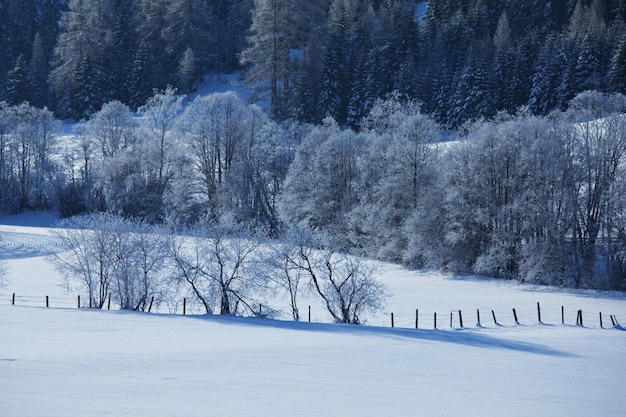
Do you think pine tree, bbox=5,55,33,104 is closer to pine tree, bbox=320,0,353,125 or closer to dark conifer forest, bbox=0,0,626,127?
dark conifer forest, bbox=0,0,626,127

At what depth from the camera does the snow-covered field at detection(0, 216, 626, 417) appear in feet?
31.3

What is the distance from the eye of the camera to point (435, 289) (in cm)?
3494

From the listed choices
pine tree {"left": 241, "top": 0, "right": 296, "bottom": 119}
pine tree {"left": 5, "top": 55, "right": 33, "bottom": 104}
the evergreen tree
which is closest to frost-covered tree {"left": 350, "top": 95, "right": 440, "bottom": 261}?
the evergreen tree

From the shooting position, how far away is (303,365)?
1374 centimetres

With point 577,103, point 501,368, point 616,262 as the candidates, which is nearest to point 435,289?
point 616,262

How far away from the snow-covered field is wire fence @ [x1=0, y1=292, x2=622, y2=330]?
0.64ft

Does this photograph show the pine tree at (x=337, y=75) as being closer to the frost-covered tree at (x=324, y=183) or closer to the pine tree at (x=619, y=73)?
the frost-covered tree at (x=324, y=183)

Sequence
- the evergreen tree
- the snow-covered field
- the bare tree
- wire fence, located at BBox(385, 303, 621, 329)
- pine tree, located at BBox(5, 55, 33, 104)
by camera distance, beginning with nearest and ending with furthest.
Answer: the snow-covered field → wire fence, located at BBox(385, 303, 621, 329) → the bare tree → the evergreen tree → pine tree, located at BBox(5, 55, 33, 104)

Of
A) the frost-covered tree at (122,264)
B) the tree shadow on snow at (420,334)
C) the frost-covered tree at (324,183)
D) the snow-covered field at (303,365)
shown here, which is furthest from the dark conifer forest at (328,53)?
the tree shadow on snow at (420,334)

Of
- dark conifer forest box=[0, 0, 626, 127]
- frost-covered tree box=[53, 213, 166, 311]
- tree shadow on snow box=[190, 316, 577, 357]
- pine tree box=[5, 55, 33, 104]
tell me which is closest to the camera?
tree shadow on snow box=[190, 316, 577, 357]

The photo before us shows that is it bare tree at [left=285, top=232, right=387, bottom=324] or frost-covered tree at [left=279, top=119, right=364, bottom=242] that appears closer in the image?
bare tree at [left=285, top=232, right=387, bottom=324]

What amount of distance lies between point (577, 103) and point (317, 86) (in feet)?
110

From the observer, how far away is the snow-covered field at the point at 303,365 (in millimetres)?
9555

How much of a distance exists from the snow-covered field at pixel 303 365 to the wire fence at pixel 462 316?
0.64ft
